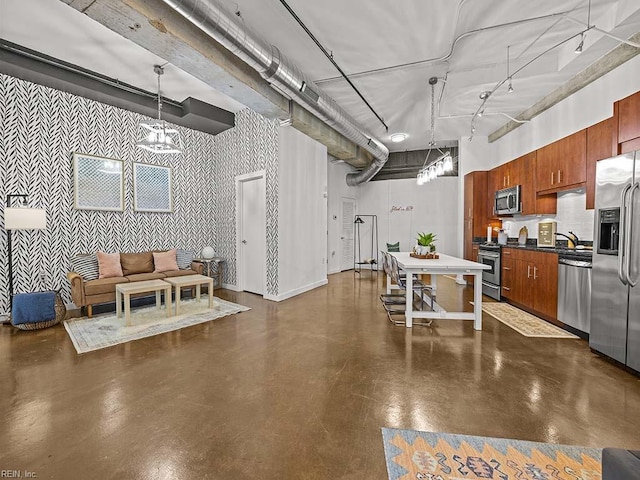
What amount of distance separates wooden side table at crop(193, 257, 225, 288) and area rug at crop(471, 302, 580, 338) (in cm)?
509

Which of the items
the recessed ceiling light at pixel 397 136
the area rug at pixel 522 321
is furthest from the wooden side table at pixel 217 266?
the area rug at pixel 522 321

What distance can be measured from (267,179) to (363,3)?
3140 mm

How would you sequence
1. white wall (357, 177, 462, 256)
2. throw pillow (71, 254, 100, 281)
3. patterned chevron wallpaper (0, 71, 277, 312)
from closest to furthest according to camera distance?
patterned chevron wallpaper (0, 71, 277, 312), throw pillow (71, 254, 100, 281), white wall (357, 177, 462, 256)

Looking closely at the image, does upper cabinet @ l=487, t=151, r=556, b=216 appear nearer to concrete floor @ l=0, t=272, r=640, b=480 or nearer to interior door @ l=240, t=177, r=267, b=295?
concrete floor @ l=0, t=272, r=640, b=480

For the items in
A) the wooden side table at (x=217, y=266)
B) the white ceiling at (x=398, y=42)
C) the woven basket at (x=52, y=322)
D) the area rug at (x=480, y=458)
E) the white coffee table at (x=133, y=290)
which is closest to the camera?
the area rug at (x=480, y=458)

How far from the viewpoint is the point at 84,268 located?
176 inches

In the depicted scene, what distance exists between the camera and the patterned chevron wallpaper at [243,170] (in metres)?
5.21

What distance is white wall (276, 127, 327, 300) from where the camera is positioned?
5.25 m

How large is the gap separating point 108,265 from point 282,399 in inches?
162

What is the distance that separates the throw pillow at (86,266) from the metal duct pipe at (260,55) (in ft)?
13.1

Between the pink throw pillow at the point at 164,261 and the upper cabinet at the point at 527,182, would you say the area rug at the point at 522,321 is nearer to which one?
the upper cabinet at the point at 527,182

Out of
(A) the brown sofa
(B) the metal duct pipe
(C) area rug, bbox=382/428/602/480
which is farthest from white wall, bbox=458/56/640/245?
(A) the brown sofa

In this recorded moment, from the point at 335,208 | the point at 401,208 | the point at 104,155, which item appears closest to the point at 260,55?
the point at 104,155

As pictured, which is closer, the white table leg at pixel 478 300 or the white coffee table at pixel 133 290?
the white table leg at pixel 478 300
